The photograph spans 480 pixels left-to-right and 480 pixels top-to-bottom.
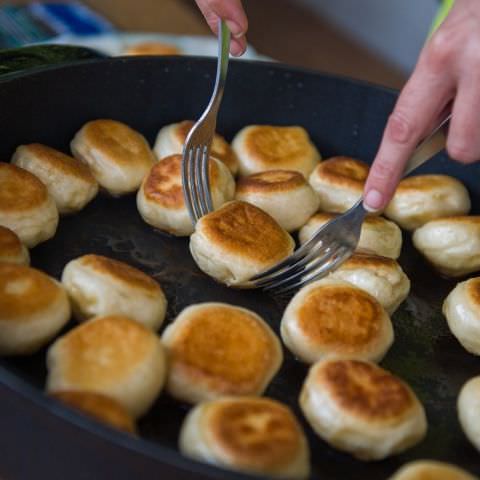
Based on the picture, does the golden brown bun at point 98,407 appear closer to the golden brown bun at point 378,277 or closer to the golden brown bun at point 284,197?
the golden brown bun at point 378,277

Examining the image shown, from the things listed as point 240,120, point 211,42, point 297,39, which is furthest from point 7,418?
point 297,39

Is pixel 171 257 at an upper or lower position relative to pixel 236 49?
lower

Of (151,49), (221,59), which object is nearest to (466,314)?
(221,59)

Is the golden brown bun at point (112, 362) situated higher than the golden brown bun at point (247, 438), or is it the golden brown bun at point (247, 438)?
the golden brown bun at point (247, 438)

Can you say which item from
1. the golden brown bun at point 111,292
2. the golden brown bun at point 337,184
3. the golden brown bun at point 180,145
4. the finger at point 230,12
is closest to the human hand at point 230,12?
the finger at point 230,12

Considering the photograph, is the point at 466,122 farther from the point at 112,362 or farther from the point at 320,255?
the point at 112,362

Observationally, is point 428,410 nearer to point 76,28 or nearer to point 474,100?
point 474,100

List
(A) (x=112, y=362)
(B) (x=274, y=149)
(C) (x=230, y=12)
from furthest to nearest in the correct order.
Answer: (B) (x=274, y=149)
(C) (x=230, y=12)
(A) (x=112, y=362)

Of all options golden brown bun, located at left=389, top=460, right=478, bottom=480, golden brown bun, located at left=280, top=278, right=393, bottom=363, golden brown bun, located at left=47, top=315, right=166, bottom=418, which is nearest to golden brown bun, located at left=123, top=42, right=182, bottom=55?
golden brown bun, located at left=280, top=278, right=393, bottom=363
